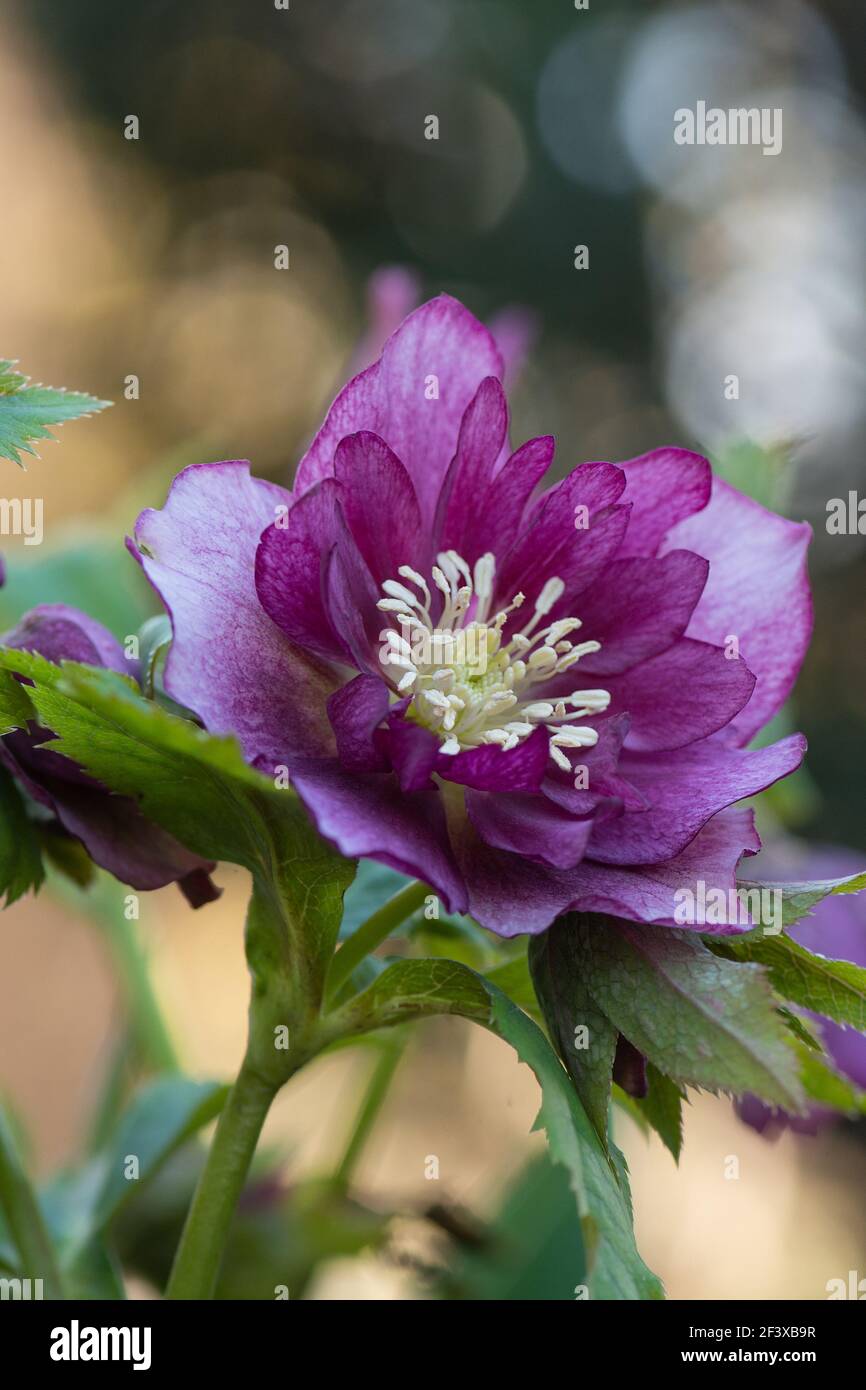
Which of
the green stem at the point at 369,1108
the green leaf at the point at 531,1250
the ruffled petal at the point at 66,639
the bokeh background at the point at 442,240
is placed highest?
the bokeh background at the point at 442,240

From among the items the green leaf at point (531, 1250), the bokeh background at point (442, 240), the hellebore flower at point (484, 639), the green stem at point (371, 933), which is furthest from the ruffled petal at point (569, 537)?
the bokeh background at point (442, 240)

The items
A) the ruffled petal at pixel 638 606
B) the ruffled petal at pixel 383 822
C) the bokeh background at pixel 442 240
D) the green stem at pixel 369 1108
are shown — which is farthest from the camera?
the bokeh background at pixel 442 240

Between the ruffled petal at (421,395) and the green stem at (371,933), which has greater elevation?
the ruffled petal at (421,395)

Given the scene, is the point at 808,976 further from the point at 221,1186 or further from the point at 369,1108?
the point at 369,1108

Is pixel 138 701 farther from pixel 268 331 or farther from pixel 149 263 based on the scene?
pixel 149 263

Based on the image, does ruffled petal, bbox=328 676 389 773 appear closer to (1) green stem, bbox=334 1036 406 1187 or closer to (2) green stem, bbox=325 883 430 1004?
(2) green stem, bbox=325 883 430 1004

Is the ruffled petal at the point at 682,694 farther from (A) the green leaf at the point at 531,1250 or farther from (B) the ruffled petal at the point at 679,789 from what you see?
(A) the green leaf at the point at 531,1250
